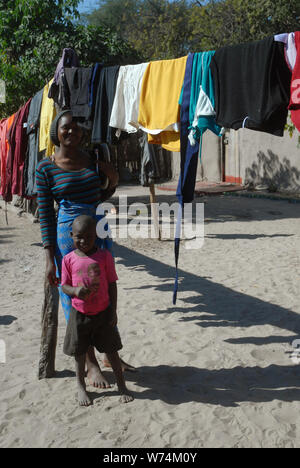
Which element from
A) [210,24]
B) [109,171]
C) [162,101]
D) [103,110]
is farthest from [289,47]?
[210,24]

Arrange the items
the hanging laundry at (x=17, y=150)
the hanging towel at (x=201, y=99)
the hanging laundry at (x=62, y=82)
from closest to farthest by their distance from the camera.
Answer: the hanging towel at (x=201, y=99) → the hanging laundry at (x=62, y=82) → the hanging laundry at (x=17, y=150)

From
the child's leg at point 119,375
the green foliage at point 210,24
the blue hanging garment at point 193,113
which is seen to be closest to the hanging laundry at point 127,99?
the blue hanging garment at point 193,113

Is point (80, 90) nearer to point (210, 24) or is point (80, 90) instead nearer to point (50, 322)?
point (50, 322)

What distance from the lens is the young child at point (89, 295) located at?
314 centimetres

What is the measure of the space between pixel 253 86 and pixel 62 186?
1.54 metres

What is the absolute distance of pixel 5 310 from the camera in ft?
18.0

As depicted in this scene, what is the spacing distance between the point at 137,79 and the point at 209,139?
13.6m

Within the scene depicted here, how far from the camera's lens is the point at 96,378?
3598mm

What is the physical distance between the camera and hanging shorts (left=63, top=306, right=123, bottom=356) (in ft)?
10.6

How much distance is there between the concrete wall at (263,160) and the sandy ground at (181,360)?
714 cm

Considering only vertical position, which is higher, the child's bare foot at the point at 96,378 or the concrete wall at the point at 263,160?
the concrete wall at the point at 263,160

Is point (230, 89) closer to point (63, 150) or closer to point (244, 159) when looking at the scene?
point (63, 150)

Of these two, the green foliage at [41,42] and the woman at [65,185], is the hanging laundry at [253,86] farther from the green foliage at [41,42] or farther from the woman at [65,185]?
the green foliage at [41,42]

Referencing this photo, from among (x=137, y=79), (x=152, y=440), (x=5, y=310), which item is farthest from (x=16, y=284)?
(x=152, y=440)
